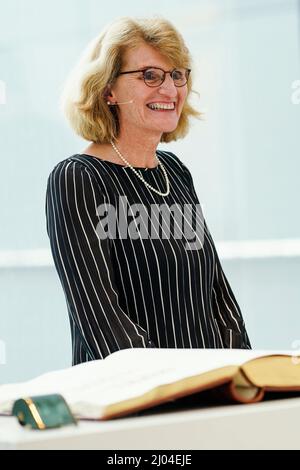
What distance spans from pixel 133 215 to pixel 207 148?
6.59 ft

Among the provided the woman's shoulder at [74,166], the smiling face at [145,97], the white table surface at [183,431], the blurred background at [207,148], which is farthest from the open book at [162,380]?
the blurred background at [207,148]

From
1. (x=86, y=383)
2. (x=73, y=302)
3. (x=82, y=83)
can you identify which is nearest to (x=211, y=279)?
(x=73, y=302)

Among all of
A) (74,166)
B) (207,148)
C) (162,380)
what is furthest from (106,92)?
(207,148)

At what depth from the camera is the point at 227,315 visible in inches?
73.6

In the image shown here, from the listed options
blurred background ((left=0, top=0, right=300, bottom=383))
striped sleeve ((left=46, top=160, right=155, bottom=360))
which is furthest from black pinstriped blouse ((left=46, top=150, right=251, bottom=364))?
blurred background ((left=0, top=0, right=300, bottom=383))

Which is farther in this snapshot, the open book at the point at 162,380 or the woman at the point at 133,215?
the woman at the point at 133,215

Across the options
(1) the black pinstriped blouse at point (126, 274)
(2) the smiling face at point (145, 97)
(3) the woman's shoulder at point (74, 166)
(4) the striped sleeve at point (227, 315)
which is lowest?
(4) the striped sleeve at point (227, 315)

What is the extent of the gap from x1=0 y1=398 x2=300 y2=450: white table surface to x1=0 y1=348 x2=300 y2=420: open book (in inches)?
0.7

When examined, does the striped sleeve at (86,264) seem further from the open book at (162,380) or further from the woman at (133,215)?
the open book at (162,380)

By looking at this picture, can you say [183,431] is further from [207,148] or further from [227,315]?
[207,148]

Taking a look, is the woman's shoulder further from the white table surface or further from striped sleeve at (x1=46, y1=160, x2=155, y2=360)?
the white table surface

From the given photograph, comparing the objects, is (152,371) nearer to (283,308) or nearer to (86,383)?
(86,383)

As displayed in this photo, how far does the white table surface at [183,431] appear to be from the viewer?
712 mm

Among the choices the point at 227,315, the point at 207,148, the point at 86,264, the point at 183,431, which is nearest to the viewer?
the point at 183,431
